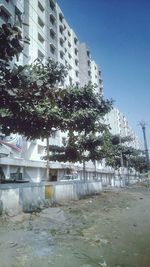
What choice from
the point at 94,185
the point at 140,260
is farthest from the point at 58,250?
the point at 94,185

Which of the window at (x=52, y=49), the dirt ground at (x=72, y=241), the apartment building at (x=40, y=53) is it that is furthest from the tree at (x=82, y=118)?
the window at (x=52, y=49)

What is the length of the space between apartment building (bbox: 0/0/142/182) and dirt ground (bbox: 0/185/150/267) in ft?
33.0

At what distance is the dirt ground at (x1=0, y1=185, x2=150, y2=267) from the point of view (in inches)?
233

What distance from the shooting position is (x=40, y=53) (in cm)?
3784

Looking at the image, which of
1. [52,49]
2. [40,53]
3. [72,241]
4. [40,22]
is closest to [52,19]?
[40,22]

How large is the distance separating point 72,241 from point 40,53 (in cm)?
3471

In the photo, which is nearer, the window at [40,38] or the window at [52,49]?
the window at [40,38]

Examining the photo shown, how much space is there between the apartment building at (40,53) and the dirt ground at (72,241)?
10055 mm

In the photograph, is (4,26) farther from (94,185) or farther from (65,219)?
(94,185)

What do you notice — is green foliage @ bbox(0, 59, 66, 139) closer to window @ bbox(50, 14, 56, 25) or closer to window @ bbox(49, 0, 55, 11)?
window @ bbox(50, 14, 56, 25)

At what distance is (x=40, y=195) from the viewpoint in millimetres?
14227

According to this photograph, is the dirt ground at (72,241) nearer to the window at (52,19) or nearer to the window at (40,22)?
the window at (40,22)

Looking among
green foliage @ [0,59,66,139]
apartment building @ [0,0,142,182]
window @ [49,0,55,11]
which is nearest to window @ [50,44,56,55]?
apartment building @ [0,0,142,182]

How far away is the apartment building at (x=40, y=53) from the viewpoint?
27.6 m
